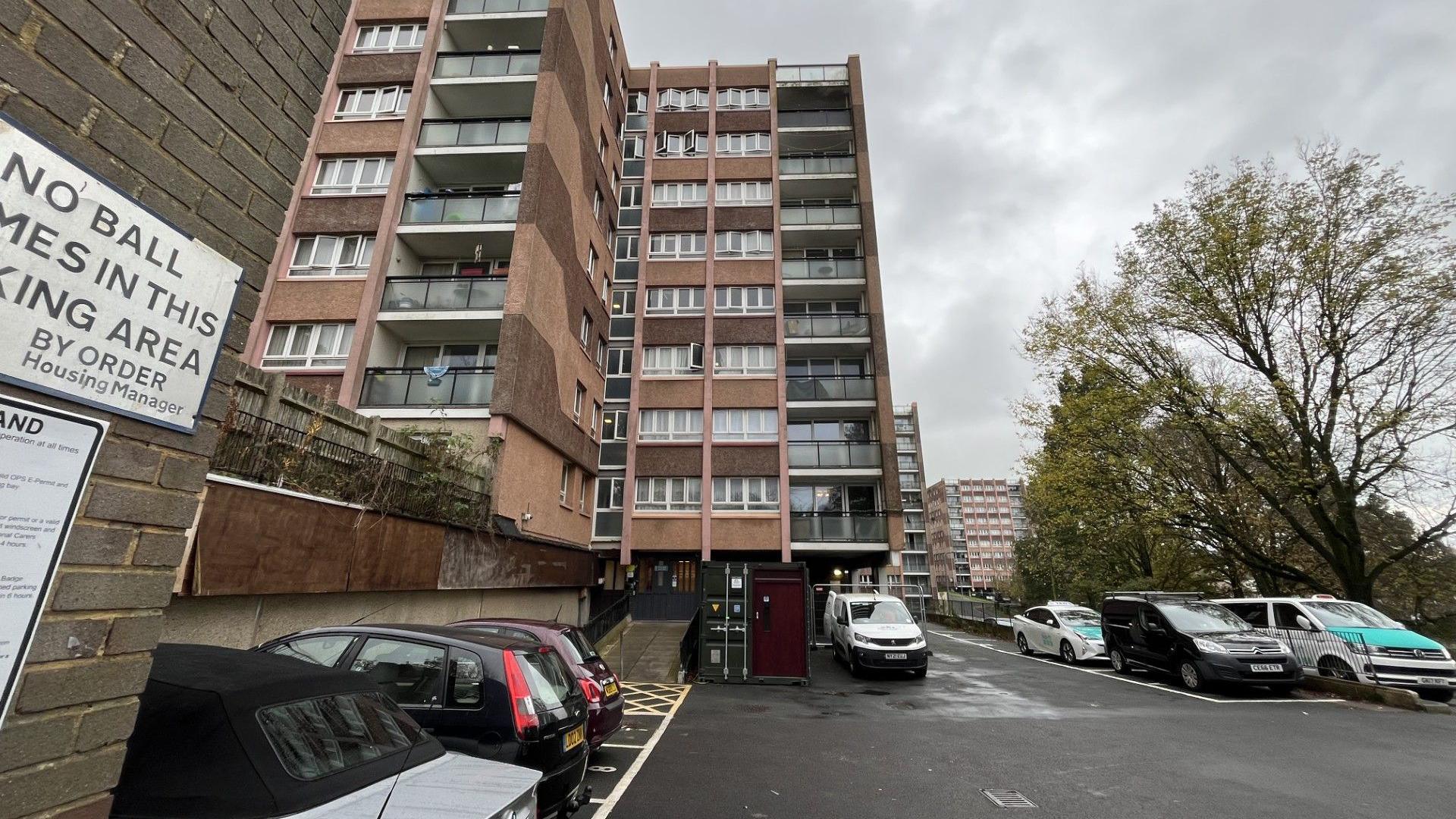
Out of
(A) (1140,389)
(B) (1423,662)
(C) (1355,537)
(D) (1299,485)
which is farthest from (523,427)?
(C) (1355,537)

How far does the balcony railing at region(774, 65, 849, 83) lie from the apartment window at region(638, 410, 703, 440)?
17.9 metres

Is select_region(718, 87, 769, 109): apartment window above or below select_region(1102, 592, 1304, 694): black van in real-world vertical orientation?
above

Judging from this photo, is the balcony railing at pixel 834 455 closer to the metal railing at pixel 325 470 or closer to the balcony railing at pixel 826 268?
the balcony railing at pixel 826 268

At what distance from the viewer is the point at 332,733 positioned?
8.98 ft

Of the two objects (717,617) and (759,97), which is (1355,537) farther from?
(759,97)

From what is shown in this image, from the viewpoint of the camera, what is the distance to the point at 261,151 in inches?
92.4

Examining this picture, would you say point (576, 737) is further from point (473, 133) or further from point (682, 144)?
point (682, 144)

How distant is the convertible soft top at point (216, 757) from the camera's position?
2.25 m

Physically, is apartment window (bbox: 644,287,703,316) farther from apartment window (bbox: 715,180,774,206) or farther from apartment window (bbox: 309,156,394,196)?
apartment window (bbox: 309,156,394,196)

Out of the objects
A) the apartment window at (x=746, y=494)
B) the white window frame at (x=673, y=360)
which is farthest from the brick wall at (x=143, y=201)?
the white window frame at (x=673, y=360)

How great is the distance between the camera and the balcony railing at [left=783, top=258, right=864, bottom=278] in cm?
2483

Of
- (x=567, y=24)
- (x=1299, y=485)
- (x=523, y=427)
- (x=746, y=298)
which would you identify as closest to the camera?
(x=523, y=427)

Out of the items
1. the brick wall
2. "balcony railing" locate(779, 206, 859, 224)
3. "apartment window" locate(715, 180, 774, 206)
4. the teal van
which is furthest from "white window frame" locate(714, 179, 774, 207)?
the brick wall

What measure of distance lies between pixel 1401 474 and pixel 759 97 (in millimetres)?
26776
